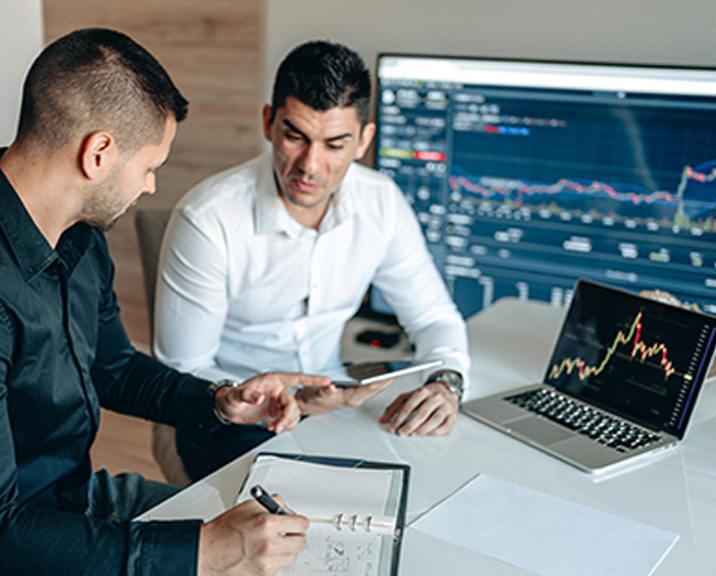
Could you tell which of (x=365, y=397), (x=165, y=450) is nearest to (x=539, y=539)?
(x=365, y=397)

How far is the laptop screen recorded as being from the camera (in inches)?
52.0

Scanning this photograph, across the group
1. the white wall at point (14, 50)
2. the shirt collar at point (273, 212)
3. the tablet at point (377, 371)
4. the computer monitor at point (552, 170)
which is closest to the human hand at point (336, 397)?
the tablet at point (377, 371)

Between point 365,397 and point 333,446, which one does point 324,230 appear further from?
point 333,446

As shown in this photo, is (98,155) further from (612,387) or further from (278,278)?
(612,387)

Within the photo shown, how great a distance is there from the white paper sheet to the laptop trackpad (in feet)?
0.56

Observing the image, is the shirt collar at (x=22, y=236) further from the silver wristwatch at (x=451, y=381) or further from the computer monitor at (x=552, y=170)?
the computer monitor at (x=552, y=170)

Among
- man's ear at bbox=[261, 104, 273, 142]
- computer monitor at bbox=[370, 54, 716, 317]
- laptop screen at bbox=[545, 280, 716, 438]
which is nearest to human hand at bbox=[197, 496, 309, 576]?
laptop screen at bbox=[545, 280, 716, 438]

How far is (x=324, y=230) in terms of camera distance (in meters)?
1.80

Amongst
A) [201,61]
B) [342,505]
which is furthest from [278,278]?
[201,61]

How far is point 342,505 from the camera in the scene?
41.4 inches

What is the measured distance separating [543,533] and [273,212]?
97cm

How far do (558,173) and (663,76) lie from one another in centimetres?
35

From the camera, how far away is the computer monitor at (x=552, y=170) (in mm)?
1923

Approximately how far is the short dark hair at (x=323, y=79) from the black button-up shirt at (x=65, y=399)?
0.57 metres
